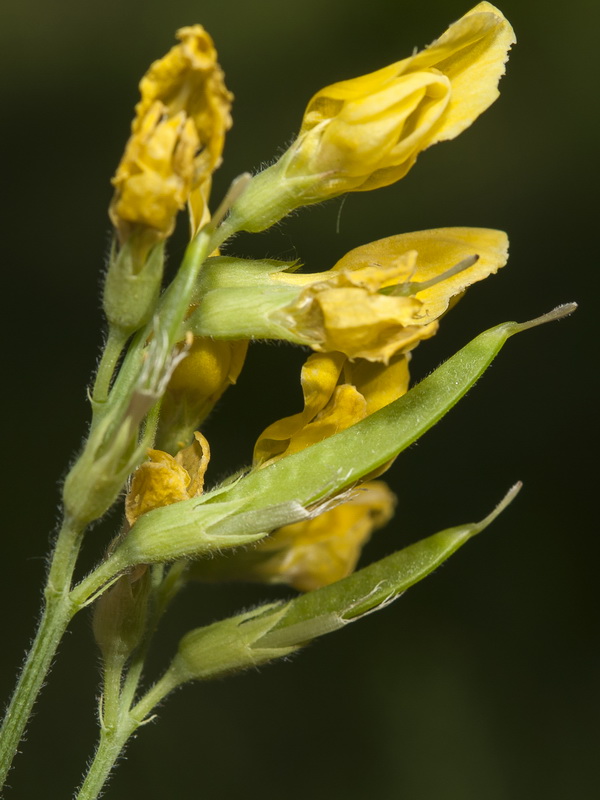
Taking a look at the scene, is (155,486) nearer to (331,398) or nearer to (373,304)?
(331,398)

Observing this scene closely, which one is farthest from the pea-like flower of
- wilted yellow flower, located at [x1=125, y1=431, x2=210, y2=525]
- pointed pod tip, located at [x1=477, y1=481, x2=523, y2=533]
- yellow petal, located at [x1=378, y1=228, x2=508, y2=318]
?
pointed pod tip, located at [x1=477, y1=481, x2=523, y2=533]

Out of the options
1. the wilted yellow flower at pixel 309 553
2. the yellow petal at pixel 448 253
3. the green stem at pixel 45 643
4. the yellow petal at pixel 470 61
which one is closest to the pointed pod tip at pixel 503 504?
the yellow petal at pixel 448 253

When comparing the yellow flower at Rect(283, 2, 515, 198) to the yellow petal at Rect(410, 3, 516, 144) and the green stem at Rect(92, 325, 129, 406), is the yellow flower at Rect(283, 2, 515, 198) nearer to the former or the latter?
the yellow petal at Rect(410, 3, 516, 144)

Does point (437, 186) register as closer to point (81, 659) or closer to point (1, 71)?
point (1, 71)

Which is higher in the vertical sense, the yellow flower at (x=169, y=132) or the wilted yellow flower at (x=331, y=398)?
the yellow flower at (x=169, y=132)

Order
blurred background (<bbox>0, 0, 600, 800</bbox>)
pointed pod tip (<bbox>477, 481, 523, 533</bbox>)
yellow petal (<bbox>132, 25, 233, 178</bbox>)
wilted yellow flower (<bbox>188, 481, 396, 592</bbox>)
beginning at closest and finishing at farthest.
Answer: yellow petal (<bbox>132, 25, 233, 178</bbox>) < pointed pod tip (<bbox>477, 481, 523, 533</bbox>) < wilted yellow flower (<bbox>188, 481, 396, 592</bbox>) < blurred background (<bbox>0, 0, 600, 800</bbox>)

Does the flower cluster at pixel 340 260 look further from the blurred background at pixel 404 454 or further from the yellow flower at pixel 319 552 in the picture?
the blurred background at pixel 404 454

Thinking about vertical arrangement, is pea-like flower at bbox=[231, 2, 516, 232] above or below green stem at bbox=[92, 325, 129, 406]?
above
